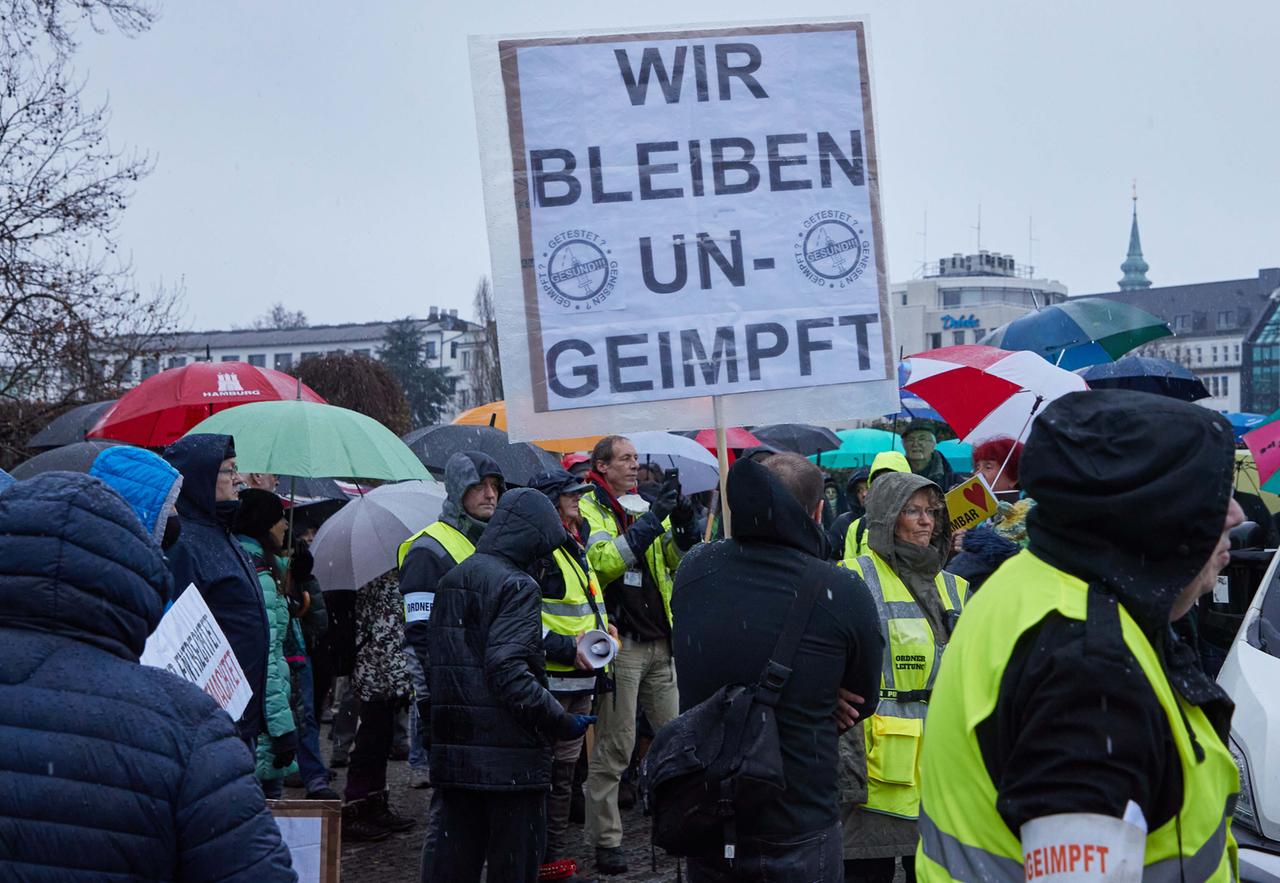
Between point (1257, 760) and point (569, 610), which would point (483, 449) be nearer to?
point (569, 610)

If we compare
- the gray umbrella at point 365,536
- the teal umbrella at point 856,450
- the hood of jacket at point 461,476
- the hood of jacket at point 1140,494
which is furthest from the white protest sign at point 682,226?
the teal umbrella at point 856,450

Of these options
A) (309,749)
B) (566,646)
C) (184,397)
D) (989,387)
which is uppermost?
(184,397)

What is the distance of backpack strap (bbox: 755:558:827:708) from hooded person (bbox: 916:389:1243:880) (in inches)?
Answer: 70.0

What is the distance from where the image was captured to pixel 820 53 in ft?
18.6

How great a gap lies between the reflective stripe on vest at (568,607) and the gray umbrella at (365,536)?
2044 mm

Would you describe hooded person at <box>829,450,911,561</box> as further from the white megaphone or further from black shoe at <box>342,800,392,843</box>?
black shoe at <box>342,800,392,843</box>

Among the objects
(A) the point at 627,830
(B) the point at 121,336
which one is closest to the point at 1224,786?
(A) the point at 627,830

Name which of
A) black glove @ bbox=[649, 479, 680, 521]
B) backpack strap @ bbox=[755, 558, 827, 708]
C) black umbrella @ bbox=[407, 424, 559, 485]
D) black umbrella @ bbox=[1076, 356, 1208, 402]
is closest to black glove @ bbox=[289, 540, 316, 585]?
black umbrella @ bbox=[407, 424, 559, 485]

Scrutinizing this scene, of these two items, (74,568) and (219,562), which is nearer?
(74,568)

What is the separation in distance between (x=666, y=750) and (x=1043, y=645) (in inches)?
85.5

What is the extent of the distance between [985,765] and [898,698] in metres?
2.89

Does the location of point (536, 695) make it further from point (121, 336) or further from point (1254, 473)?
point (121, 336)

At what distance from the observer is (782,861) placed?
4.12 meters

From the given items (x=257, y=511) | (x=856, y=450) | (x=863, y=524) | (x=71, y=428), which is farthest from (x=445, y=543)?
(x=856, y=450)
